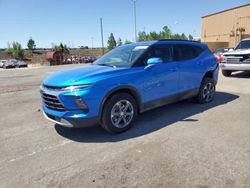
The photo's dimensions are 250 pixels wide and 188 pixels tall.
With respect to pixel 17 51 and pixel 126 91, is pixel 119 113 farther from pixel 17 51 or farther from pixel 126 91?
pixel 17 51

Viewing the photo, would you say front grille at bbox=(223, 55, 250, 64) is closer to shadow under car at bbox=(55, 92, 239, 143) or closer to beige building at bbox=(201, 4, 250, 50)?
shadow under car at bbox=(55, 92, 239, 143)

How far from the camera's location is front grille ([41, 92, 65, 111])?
3.91 metres

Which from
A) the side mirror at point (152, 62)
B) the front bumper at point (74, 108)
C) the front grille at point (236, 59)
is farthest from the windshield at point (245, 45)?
the front bumper at point (74, 108)

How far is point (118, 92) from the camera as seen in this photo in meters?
4.22

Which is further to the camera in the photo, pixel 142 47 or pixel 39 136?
pixel 142 47

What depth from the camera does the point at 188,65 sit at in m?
5.59

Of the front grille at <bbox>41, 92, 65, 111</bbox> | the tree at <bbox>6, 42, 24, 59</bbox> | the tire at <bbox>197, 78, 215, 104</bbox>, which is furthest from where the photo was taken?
the tree at <bbox>6, 42, 24, 59</bbox>

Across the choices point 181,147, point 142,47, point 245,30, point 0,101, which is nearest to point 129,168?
point 181,147

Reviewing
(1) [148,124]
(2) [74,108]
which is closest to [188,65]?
(1) [148,124]

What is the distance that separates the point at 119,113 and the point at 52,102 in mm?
1219

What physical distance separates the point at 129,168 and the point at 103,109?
4.17 ft

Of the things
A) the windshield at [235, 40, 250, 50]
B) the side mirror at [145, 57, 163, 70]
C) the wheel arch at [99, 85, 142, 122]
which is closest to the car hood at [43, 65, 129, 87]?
the wheel arch at [99, 85, 142, 122]

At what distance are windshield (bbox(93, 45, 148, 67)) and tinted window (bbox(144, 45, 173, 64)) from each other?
16cm

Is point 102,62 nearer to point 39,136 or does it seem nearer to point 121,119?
point 121,119
